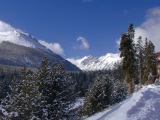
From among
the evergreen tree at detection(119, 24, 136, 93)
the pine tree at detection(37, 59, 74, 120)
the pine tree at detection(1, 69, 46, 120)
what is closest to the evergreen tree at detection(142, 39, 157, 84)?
the evergreen tree at detection(119, 24, 136, 93)

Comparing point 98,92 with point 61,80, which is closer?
point 61,80

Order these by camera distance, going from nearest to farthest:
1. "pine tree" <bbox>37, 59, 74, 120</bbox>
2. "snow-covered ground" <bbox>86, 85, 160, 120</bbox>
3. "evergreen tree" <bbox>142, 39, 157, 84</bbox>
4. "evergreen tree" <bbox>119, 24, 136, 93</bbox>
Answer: "snow-covered ground" <bbox>86, 85, 160, 120</bbox> → "pine tree" <bbox>37, 59, 74, 120</bbox> → "evergreen tree" <bbox>119, 24, 136, 93</bbox> → "evergreen tree" <bbox>142, 39, 157, 84</bbox>

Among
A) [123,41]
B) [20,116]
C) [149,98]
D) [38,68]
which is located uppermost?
[123,41]

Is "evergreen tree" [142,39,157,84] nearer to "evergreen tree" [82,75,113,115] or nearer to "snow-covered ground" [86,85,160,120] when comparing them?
"evergreen tree" [82,75,113,115]

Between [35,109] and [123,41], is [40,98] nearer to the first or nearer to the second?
[35,109]

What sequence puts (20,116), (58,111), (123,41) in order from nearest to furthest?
(20,116)
(58,111)
(123,41)

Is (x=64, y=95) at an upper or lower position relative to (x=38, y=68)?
lower

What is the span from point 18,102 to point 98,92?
3718cm

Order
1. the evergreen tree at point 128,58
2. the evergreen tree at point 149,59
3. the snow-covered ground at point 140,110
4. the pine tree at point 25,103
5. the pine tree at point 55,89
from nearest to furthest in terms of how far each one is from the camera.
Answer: the snow-covered ground at point 140,110, the pine tree at point 25,103, the pine tree at point 55,89, the evergreen tree at point 128,58, the evergreen tree at point 149,59

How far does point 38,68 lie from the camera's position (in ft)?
135

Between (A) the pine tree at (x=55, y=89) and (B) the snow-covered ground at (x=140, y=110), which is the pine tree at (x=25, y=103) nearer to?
(A) the pine tree at (x=55, y=89)

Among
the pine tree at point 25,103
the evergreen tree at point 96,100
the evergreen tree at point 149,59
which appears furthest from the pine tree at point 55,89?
the evergreen tree at point 149,59

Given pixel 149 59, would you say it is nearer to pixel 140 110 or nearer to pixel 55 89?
pixel 55 89

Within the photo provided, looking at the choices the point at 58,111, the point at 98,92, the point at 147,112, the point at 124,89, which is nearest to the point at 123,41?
the point at 98,92
